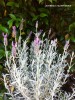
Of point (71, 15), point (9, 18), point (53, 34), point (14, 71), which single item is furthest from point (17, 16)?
point (14, 71)

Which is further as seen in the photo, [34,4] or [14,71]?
[34,4]

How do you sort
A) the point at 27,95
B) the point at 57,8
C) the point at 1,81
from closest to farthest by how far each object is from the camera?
the point at 27,95 < the point at 1,81 < the point at 57,8

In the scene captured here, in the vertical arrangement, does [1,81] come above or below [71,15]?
below

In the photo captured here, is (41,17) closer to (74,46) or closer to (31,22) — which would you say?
(31,22)

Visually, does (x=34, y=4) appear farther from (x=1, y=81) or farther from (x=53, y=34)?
(x=1, y=81)

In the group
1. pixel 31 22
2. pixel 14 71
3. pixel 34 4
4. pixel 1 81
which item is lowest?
pixel 1 81

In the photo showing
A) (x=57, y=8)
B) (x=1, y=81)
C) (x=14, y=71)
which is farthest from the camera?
(x=57, y=8)
